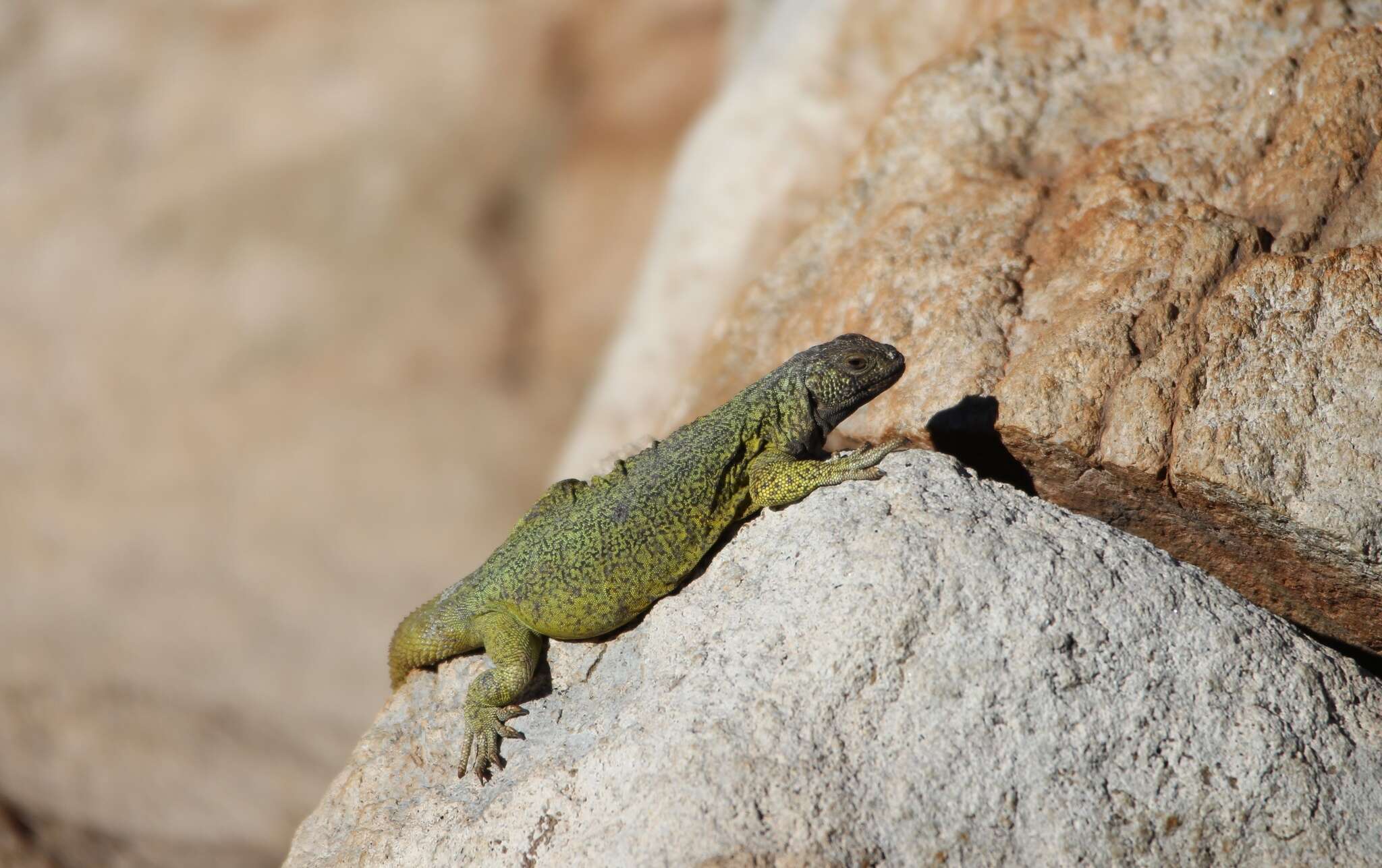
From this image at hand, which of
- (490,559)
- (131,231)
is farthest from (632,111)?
(490,559)

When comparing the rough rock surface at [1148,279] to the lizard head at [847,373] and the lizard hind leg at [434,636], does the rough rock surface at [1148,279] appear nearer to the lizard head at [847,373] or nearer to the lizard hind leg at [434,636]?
the lizard head at [847,373]

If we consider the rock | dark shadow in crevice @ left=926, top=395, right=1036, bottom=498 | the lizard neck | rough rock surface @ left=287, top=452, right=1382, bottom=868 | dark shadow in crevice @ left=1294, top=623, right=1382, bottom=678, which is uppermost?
the rock

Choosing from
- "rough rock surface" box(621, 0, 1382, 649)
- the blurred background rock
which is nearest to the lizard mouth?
"rough rock surface" box(621, 0, 1382, 649)

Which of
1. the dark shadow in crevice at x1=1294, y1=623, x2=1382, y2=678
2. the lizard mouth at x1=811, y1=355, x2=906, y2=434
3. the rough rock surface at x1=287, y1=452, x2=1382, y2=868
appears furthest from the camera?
the lizard mouth at x1=811, y1=355, x2=906, y2=434

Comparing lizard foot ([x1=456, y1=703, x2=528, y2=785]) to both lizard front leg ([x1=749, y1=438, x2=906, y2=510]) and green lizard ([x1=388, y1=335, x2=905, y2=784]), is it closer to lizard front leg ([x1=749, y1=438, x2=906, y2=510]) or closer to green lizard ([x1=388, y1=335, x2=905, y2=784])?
green lizard ([x1=388, y1=335, x2=905, y2=784])

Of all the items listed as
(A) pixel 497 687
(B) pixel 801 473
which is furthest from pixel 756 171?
(A) pixel 497 687

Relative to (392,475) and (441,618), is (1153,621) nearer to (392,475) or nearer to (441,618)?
(441,618)

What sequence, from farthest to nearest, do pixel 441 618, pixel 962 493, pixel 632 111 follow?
pixel 632 111 → pixel 441 618 → pixel 962 493
